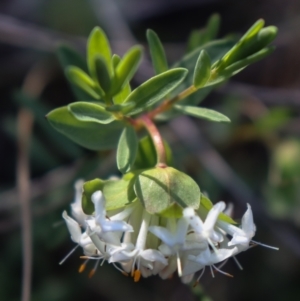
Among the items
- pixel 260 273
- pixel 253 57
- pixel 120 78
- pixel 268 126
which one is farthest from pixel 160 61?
pixel 260 273

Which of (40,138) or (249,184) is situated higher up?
(40,138)

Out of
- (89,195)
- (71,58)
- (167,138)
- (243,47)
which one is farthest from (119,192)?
(167,138)

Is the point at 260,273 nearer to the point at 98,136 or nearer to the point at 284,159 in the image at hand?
the point at 284,159

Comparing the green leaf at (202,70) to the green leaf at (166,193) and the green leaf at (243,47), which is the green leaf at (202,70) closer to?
the green leaf at (243,47)

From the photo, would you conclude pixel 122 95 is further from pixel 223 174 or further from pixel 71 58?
pixel 223 174

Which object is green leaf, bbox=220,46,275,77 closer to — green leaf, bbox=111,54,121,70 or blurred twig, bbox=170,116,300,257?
green leaf, bbox=111,54,121,70

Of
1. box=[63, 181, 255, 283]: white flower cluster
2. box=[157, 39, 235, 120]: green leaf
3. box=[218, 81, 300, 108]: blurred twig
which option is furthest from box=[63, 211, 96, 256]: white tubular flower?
box=[218, 81, 300, 108]: blurred twig

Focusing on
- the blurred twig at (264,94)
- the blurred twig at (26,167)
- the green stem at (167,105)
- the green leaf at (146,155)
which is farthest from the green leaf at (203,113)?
the blurred twig at (264,94)
